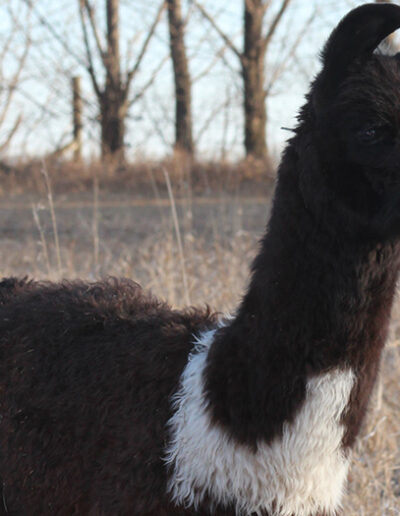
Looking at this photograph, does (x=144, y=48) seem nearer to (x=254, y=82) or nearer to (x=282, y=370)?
(x=254, y=82)

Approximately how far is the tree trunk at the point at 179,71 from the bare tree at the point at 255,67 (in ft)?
3.64

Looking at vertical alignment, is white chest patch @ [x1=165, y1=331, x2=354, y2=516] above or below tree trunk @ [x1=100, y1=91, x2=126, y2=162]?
below

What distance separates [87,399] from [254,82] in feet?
47.5

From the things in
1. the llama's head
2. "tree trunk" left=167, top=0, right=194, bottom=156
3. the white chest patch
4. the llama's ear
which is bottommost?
the white chest patch

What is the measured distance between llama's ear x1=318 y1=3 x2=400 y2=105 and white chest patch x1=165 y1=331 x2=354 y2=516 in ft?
2.59

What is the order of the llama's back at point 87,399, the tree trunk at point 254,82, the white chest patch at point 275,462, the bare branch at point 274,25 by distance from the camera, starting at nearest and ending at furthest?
the white chest patch at point 275,462
the llama's back at point 87,399
the tree trunk at point 254,82
the bare branch at point 274,25

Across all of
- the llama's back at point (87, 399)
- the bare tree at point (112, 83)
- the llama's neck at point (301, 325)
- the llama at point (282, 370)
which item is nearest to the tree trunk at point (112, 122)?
the bare tree at point (112, 83)

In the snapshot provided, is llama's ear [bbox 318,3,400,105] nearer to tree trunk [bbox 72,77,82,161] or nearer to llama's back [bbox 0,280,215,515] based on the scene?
llama's back [bbox 0,280,215,515]

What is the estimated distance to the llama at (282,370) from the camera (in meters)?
1.84

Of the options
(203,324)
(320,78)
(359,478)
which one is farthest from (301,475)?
(359,478)

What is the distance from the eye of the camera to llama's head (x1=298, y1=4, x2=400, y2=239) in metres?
1.80

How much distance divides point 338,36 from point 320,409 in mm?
988

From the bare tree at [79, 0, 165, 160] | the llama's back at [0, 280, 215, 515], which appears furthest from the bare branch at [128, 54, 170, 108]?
the llama's back at [0, 280, 215, 515]

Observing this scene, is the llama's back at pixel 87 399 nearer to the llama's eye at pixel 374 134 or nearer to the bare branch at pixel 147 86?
the llama's eye at pixel 374 134
